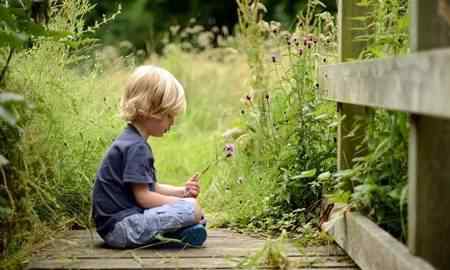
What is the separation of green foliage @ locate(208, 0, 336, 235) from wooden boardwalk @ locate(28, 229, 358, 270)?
1.47ft

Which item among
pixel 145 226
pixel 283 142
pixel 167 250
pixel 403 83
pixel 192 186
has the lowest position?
pixel 167 250

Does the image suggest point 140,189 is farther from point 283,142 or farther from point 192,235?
point 283,142

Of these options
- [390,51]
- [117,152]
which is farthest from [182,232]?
[390,51]

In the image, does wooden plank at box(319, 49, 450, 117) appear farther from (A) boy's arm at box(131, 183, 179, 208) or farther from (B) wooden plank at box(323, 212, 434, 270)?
(A) boy's arm at box(131, 183, 179, 208)

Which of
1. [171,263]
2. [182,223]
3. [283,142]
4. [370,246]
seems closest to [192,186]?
[182,223]

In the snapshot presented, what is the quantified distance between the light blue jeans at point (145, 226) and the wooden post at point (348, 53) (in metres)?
0.73

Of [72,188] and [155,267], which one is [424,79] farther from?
[72,188]

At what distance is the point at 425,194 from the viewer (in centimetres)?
233

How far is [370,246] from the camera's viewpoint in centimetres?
284

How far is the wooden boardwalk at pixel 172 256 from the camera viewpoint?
3.23 meters

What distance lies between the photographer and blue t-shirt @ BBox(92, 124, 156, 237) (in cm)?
362

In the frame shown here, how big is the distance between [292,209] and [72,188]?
115 cm

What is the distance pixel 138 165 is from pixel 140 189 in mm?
108

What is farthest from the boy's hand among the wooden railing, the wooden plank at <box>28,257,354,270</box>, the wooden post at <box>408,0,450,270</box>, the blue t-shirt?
the wooden post at <box>408,0,450,270</box>
